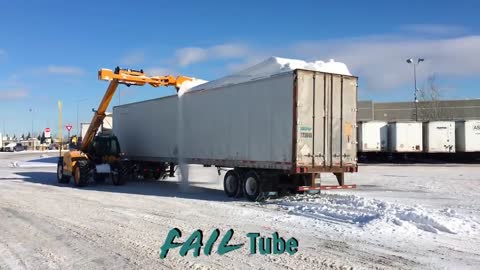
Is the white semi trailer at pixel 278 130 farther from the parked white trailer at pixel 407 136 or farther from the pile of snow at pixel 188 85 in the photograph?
the parked white trailer at pixel 407 136

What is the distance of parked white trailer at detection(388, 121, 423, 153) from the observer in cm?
4000

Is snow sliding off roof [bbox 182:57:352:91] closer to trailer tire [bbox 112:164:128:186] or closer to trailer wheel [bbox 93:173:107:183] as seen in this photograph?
trailer tire [bbox 112:164:128:186]

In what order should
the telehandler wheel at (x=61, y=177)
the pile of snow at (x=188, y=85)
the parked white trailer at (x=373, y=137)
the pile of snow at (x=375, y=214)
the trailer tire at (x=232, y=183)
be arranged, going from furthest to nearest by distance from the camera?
the parked white trailer at (x=373, y=137), the telehandler wheel at (x=61, y=177), the pile of snow at (x=188, y=85), the trailer tire at (x=232, y=183), the pile of snow at (x=375, y=214)

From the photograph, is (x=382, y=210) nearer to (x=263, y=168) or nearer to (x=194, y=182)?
(x=263, y=168)

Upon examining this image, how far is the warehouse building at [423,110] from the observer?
67.9 metres

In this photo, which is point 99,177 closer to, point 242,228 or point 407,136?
point 242,228

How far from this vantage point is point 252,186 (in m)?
16.0

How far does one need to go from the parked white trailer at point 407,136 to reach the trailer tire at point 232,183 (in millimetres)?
25971

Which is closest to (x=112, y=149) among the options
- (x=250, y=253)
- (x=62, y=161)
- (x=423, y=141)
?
(x=62, y=161)

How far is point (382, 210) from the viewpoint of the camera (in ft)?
40.3

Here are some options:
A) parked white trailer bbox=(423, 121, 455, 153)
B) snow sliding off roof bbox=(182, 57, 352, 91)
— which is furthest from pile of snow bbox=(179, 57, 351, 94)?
parked white trailer bbox=(423, 121, 455, 153)

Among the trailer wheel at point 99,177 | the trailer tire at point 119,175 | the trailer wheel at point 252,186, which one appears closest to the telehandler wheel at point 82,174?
the trailer wheel at point 99,177

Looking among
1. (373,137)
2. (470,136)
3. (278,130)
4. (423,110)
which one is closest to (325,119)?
(278,130)

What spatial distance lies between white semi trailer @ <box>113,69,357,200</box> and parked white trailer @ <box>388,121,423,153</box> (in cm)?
2503
